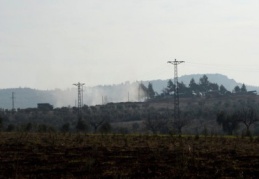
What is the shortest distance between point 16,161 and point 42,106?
151 metres

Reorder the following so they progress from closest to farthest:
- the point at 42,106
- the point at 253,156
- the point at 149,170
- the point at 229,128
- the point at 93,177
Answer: the point at 93,177 < the point at 149,170 < the point at 253,156 < the point at 229,128 < the point at 42,106

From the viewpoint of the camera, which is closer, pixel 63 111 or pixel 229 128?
pixel 229 128

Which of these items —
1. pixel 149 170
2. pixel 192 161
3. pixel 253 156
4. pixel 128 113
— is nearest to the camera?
pixel 149 170

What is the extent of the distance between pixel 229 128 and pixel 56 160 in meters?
72.5

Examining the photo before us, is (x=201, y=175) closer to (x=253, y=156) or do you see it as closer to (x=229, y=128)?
(x=253, y=156)

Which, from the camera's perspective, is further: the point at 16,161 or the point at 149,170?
the point at 16,161

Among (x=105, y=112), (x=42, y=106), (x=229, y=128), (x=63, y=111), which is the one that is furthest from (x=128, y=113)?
Answer: (x=229, y=128)

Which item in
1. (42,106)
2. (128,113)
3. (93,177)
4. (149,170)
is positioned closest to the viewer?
(93,177)

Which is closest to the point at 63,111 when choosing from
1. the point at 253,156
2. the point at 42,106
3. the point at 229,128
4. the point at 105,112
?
the point at 105,112

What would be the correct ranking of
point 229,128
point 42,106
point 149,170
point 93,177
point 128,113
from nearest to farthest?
point 93,177, point 149,170, point 229,128, point 128,113, point 42,106

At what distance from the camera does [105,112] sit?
151 m

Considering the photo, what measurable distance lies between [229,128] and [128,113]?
200 feet

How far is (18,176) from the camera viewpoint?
18.0 meters

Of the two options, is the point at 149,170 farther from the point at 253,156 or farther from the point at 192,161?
the point at 253,156
